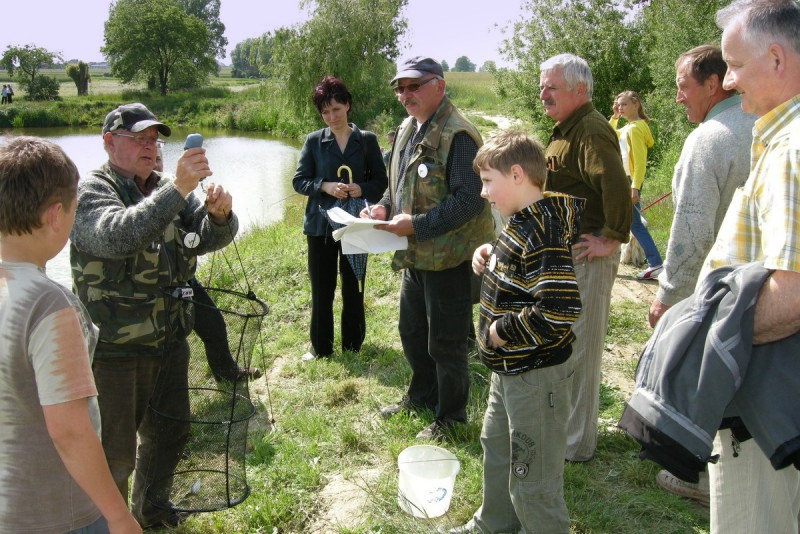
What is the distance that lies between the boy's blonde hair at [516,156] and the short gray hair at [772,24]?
2.52 feet

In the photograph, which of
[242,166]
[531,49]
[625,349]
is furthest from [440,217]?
[242,166]

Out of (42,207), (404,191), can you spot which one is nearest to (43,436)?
(42,207)

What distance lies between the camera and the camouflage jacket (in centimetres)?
262

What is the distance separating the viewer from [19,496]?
174 cm

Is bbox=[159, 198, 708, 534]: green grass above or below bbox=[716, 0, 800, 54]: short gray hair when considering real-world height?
below

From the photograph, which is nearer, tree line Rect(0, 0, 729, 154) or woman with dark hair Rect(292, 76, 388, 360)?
woman with dark hair Rect(292, 76, 388, 360)

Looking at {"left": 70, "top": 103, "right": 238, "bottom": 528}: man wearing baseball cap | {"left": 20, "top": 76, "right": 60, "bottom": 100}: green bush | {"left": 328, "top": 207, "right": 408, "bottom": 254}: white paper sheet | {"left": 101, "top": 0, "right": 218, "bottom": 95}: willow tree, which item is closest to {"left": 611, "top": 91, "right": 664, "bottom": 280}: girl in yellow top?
{"left": 328, "top": 207, "right": 408, "bottom": 254}: white paper sheet

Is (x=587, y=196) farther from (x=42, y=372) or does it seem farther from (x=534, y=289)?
(x=42, y=372)

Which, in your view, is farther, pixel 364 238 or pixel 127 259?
pixel 364 238

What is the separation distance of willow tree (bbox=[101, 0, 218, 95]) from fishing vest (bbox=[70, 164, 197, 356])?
5524 cm

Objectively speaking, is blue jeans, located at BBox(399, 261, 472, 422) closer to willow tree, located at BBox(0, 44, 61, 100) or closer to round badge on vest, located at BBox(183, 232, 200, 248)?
round badge on vest, located at BBox(183, 232, 200, 248)

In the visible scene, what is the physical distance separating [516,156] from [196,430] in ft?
7.86

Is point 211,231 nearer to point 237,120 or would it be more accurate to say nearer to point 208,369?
point 208,369

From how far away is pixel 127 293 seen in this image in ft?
9.16
